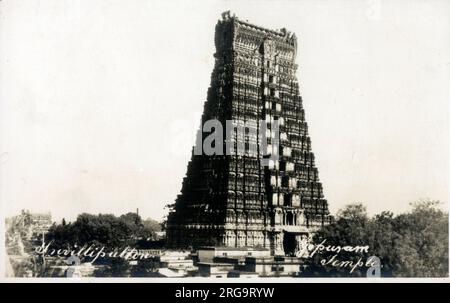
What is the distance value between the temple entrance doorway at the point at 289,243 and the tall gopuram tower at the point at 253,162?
0.36 ft

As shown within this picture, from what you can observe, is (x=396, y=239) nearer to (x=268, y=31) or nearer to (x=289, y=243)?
(x=289, y=243)

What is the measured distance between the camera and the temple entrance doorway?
3118 inches

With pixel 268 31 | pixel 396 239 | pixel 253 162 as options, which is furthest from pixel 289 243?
pixel 268 31

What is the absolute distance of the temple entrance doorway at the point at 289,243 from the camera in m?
79.2

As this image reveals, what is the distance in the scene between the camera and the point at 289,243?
80.1 meters

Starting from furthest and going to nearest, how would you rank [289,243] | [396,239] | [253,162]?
1. [289,243]
2. [253,162]
3. [396,239]

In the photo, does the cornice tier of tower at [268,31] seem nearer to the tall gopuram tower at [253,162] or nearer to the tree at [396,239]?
the tall gopuram tower at [253,162]

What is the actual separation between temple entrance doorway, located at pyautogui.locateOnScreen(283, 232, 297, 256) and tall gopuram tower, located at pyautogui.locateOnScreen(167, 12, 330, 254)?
0.36 ft

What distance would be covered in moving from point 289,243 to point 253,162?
9981 mm

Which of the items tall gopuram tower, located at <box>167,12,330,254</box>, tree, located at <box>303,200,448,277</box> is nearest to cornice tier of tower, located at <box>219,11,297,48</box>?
tall gopuram tower, located at <box>167,12,330,254</box>
